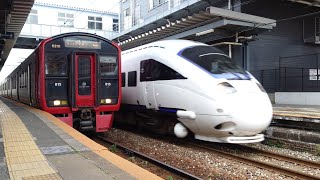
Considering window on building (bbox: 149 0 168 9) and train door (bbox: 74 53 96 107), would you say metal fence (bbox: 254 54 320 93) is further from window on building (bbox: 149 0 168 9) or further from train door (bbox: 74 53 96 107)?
train door (bbox: 74 53 96 107)

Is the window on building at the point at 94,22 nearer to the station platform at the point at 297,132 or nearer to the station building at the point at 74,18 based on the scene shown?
the station building at the point at 74,18

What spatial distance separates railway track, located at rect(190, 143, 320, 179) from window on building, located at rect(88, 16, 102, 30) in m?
39.4

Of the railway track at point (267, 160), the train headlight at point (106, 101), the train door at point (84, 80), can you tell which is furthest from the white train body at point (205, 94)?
the train door at point (84, 80)

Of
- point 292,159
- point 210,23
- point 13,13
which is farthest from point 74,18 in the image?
point 292,159

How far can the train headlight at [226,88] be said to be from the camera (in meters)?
9.22

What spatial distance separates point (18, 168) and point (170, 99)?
18.9 feet

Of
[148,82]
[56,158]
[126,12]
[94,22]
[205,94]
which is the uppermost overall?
[94,22]

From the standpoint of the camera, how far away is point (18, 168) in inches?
212

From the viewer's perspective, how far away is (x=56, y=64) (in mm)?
11320

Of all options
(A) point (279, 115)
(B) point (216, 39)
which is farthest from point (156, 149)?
(B) point (216, 39)

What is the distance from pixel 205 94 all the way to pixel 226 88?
52 centimetres

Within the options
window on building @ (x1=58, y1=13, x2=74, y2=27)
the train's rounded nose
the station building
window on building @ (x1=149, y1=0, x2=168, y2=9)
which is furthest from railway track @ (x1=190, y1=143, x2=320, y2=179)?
window on building @ (x1=58, y1=13, x2=74, y2=27)

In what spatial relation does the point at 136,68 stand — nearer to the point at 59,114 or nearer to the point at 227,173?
the point at 59,114

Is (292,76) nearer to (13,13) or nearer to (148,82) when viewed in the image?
(148,82)
